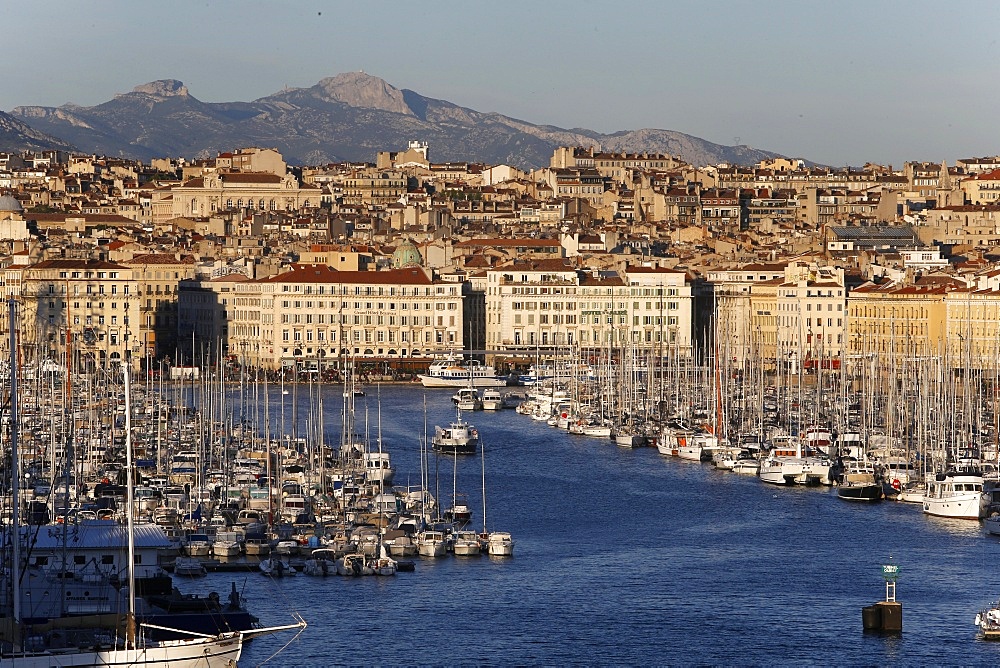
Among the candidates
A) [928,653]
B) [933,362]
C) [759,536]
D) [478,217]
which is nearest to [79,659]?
[928,653]

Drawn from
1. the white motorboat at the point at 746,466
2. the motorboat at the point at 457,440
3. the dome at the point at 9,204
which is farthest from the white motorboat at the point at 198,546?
the dome at the point at 9,204

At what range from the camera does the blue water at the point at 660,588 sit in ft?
70.7

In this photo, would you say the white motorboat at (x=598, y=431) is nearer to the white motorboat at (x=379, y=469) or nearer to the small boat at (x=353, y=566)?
the white motorboat at (x=379, y=469)

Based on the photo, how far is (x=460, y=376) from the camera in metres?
54.0

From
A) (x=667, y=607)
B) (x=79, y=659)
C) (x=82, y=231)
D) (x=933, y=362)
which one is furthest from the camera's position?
(x=82, y=231)

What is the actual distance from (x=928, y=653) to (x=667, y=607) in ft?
10.1

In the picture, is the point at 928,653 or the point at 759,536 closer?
the point at 928,653

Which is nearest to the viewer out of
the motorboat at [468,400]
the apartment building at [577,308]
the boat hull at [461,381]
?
the motorboat at [468,400]

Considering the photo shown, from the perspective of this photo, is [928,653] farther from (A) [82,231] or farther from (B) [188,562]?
(A) [82,231]

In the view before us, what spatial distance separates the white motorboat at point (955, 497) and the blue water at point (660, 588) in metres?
0.34

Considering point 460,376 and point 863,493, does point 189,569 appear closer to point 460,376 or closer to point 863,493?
point 863,493

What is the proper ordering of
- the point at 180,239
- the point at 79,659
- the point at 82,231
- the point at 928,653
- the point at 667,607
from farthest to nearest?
the point at 82,231 → the point at 180,239 → the point at 667,607 → the point at 928,653 → the point at 79,659

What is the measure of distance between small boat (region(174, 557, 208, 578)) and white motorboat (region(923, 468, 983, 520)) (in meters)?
9.38

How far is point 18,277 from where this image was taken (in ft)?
195
